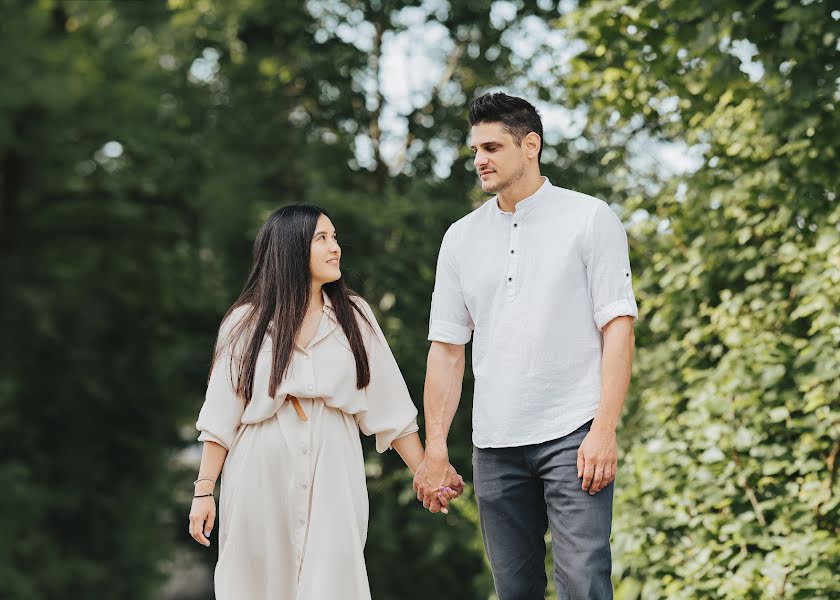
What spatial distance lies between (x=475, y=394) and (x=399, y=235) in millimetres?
8920

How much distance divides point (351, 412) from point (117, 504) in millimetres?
13320

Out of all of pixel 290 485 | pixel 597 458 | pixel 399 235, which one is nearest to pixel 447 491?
pixel 290 485

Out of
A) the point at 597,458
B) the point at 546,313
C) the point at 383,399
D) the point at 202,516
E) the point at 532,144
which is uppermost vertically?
the point at 532,144

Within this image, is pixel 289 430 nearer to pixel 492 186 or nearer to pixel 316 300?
pixel 316 300

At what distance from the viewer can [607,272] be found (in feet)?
11.3

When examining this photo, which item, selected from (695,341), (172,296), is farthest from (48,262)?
(695,341)

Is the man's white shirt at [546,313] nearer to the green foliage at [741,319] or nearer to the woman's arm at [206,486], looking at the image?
the woman's arm at [206,486]

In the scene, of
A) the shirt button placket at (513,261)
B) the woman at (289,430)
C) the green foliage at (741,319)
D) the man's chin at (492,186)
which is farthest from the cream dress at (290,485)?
the green foliage at (741,319)

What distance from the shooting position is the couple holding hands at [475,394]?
3.46 m

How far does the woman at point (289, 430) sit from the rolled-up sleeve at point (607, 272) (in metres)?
0.72

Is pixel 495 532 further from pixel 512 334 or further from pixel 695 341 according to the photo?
pixel 695 341

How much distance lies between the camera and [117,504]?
16.3 m

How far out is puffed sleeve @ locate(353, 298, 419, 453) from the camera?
381 cm

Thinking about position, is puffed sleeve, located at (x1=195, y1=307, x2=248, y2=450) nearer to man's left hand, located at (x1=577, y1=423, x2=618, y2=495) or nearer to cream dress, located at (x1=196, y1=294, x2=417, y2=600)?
cream dress, located at (x1=196, y1=294, x2=417, y2=600)
